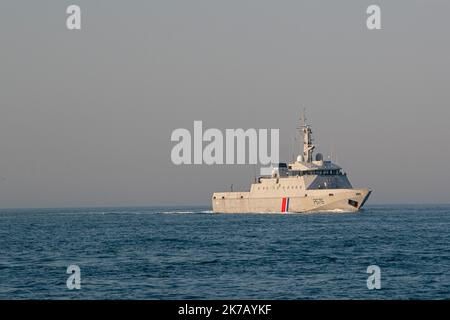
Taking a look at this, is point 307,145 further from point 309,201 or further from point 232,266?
point 232,266

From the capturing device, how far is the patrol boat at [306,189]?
10394cm

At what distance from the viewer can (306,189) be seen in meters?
106

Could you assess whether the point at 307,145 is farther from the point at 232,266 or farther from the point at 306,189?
the point at 232,266

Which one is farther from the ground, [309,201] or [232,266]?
[309,201]

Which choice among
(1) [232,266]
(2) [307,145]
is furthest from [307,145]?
(1) [232,266]

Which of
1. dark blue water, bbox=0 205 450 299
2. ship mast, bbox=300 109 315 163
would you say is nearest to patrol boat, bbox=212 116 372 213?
ship mast, bbox=300 109 315 163

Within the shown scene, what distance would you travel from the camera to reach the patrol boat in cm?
10394

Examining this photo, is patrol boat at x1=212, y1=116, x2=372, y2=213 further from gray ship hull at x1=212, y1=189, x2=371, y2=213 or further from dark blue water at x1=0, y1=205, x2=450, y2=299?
dark blue water at x1=0, y1=205, x2=450, y2=299

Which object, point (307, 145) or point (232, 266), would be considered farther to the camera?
point (307, 145)

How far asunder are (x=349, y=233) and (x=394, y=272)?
94.1 feet

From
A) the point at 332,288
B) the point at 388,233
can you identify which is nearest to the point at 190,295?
the point at 332,288

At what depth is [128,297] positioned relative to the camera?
27.4m

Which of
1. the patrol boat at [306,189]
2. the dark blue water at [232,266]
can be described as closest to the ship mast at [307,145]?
the patrol boat at [306,189]

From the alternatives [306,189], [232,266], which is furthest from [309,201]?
[232,266]
